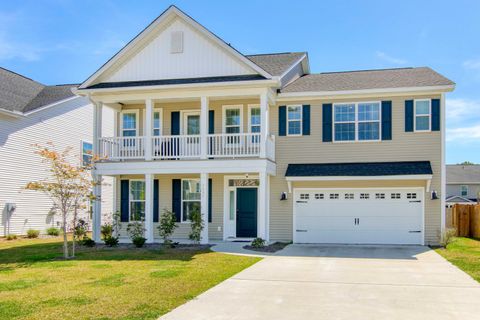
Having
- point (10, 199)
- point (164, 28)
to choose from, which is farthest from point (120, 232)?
point (164, 28)

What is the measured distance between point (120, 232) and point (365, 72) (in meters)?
12.4

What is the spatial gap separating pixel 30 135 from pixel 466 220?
20.7 m

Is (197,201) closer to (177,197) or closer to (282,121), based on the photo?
(177,197)

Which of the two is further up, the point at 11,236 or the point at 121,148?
the point at 121,148

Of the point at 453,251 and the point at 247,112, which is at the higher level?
the point at 247,112

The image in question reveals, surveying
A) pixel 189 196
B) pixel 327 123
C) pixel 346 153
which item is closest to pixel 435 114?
pixel 346 153

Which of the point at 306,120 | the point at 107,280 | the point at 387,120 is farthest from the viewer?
the point at 306,120

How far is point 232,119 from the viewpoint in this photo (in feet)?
61.9

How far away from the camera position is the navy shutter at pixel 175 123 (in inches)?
758

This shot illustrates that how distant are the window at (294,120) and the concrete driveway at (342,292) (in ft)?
19.8

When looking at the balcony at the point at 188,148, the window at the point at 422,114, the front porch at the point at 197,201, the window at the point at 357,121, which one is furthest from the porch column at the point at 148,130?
the window at the point at 422,114

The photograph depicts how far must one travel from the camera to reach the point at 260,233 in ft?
53.1

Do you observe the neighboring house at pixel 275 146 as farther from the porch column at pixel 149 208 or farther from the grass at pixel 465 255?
the grass at pixel 465 255

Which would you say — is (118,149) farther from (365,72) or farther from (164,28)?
(365,72)
